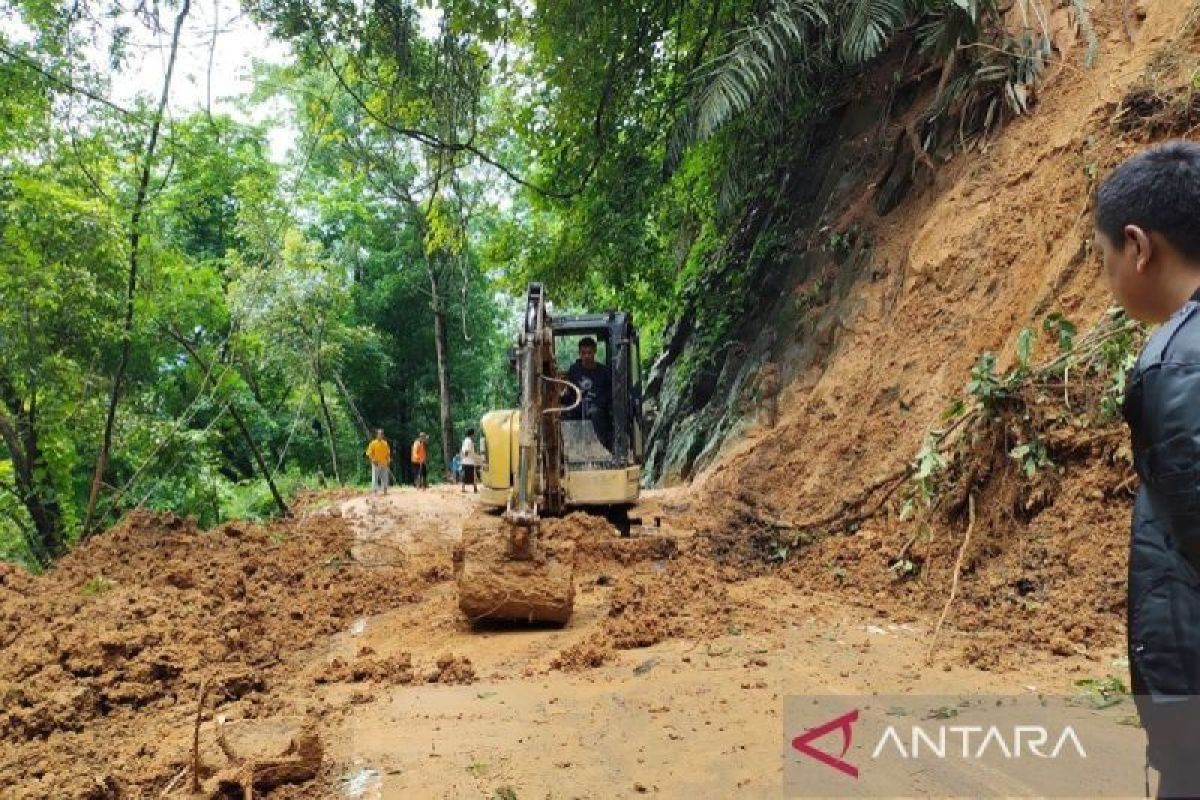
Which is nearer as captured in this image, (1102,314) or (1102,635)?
(1102,635)

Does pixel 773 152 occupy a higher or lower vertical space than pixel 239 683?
higher

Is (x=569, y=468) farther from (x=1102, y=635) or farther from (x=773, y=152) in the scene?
(x=773, y=152)

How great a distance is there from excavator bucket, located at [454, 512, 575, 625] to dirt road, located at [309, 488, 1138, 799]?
0.17 m

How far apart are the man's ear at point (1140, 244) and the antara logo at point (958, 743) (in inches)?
104

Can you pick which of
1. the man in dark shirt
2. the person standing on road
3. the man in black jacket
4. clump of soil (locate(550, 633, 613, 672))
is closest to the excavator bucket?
clump of soil (locate(550, 633, 613, 672))

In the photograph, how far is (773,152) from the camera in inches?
557

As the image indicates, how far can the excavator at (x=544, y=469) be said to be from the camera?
6.50 meters

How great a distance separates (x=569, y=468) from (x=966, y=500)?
179 inches

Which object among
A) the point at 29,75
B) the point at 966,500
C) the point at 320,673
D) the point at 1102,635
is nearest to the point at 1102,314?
the point at 966,500

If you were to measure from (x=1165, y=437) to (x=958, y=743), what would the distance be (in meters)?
2.83

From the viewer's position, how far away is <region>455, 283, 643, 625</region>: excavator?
6504 millimetres

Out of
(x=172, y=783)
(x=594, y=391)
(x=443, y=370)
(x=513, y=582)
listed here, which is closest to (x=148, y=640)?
(x=172, y=783)

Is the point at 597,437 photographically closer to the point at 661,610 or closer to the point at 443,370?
the point at 661,610

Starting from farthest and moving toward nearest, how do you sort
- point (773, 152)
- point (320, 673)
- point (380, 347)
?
point (380, 347) → point (773, 152) → point (320, 673)
